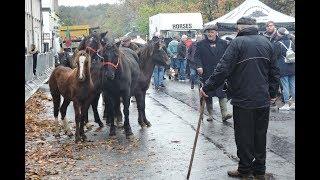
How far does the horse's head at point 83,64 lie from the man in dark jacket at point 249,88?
3288mm

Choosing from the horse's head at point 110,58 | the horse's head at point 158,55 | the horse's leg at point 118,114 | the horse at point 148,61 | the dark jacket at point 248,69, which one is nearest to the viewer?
the dark jacket at point 248,69

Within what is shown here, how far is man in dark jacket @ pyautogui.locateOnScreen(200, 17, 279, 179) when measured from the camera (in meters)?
6.73

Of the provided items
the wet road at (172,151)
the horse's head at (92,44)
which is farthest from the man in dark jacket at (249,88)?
the horse's head at (92,44)

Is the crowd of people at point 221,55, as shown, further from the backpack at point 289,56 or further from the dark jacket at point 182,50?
the dark jacket at point 182,50

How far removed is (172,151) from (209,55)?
359cm

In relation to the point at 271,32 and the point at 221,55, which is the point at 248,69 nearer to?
the point at 221,55

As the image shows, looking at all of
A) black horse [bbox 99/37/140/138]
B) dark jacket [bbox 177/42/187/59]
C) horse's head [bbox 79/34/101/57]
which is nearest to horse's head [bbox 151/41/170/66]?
black horse [bbox 99/37/140/138]

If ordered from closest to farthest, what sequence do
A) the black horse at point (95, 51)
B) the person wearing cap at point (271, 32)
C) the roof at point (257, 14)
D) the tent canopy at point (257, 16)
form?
the black horse at point (95, 51), the person wearing cap at point (271, 32), the tent canopy at point (257, 16), the roof at point (257, 14)

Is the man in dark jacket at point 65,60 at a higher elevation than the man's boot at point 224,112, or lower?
higher

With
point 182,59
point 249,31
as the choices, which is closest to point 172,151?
point 249,31

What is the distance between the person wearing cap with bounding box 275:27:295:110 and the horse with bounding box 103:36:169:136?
10.7 feet

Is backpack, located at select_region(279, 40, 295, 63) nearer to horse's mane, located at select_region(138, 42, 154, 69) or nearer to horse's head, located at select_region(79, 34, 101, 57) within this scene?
horse's mane, located at select_region(138, 42, 154, 69)

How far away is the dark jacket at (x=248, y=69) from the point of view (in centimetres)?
673
